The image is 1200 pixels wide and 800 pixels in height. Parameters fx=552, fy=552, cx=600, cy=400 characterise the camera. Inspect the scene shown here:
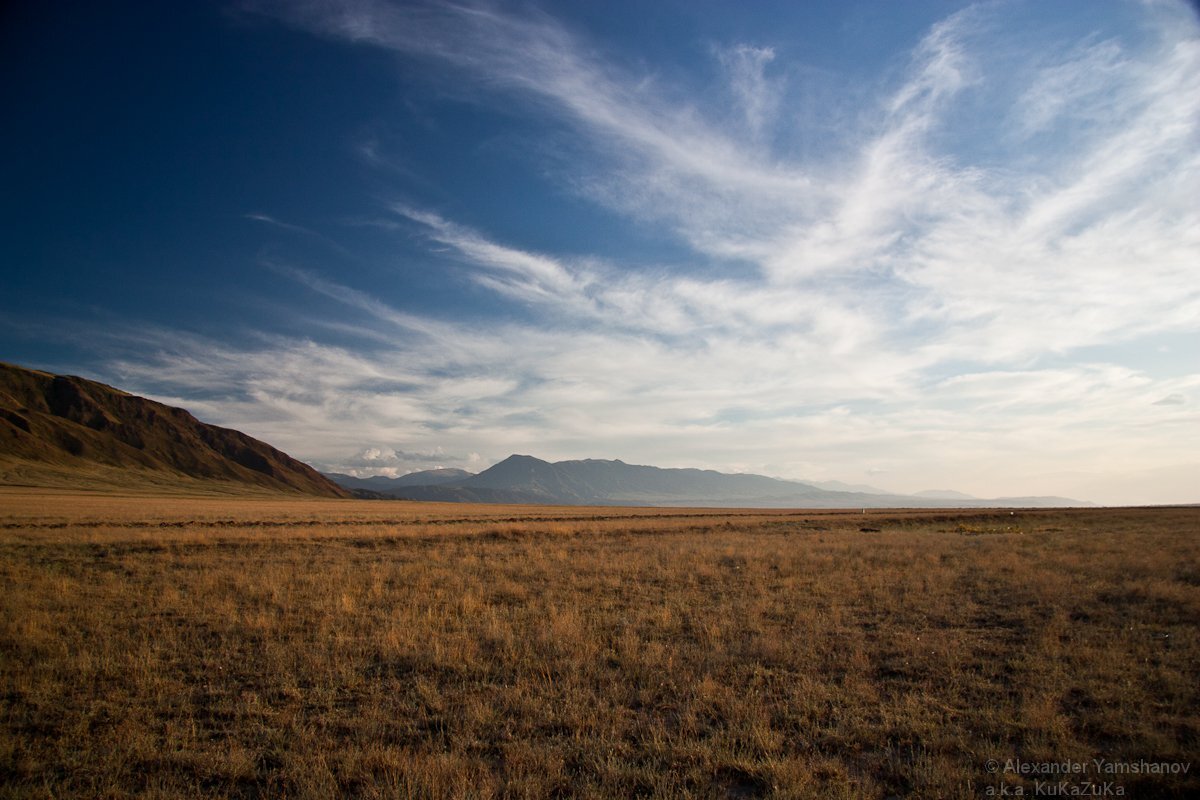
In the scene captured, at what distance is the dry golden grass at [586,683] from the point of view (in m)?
5.04

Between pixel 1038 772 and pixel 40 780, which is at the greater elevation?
pixel 1038 772

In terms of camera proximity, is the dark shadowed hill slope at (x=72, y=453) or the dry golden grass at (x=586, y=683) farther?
the dark shadowed hill slope at (x=72, y=453)

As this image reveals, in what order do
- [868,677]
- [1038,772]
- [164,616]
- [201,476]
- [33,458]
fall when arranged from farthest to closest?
[201,476] < [33,458] < [164,616] < [868,677] < [1038,772]

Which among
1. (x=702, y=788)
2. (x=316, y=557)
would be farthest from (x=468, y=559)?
(x=702, y=788)

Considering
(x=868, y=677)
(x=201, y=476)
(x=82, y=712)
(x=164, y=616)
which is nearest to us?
(x=82, y=712)

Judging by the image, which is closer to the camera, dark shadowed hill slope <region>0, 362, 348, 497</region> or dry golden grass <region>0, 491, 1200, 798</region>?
dry golden grass <region>0, 491, 1200, 798</region>

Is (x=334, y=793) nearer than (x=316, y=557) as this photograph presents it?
Yes

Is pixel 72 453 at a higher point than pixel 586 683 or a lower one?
higher

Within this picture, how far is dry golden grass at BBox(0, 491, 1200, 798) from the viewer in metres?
5.04

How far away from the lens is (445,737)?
579 cm

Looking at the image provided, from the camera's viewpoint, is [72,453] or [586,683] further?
[72,453]

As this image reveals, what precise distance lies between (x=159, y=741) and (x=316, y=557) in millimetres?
14542

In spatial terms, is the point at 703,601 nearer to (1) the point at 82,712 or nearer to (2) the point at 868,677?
(2) the point at 868,677

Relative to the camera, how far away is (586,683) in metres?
7.38
